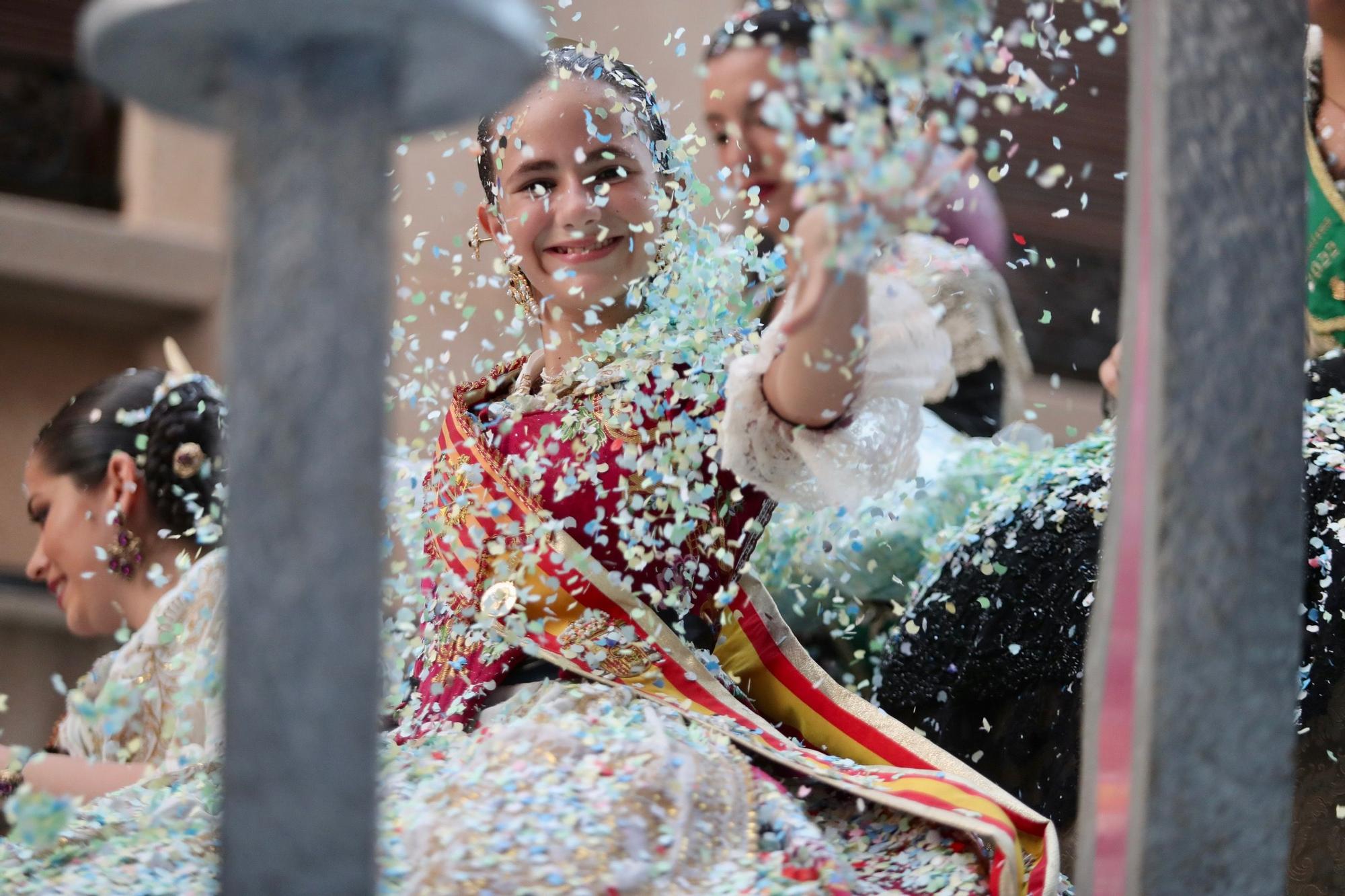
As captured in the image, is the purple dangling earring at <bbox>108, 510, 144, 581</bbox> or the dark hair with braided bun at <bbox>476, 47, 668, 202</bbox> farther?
the purple dangling earring at <bbox>108, 510, 144, 581</bbox>

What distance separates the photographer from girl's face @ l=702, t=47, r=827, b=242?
6.09 ft

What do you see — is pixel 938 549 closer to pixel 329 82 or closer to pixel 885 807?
pixel 885 807

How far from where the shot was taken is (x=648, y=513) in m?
2.20

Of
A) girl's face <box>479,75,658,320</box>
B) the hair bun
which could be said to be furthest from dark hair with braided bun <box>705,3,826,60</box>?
the hair bun

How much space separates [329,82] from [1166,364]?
60cm

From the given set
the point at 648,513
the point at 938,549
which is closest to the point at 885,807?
the point at 648,513

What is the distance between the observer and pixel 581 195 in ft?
7.61

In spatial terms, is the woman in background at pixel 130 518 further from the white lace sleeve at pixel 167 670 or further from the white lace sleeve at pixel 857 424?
the white lace sleeve at pixel 857 424

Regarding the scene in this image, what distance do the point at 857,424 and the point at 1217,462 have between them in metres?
0.81

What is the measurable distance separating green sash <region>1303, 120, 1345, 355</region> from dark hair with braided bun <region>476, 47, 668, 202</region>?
99 cm

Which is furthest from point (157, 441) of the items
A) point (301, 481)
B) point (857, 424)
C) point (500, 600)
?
point (301, 481)

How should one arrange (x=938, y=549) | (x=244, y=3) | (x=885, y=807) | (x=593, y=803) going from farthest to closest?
(x=938, y=549) → (x=885, y=807) → (x=593, y=803) → (x=244, y=3)

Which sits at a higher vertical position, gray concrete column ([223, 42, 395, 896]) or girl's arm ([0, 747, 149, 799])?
gray concrete column ([223, 42, 395, 896])

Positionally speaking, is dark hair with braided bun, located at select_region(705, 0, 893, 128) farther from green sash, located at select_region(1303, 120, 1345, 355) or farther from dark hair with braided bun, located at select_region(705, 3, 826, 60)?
green sash, located at select_region(1303, 120, 1345, 355)
